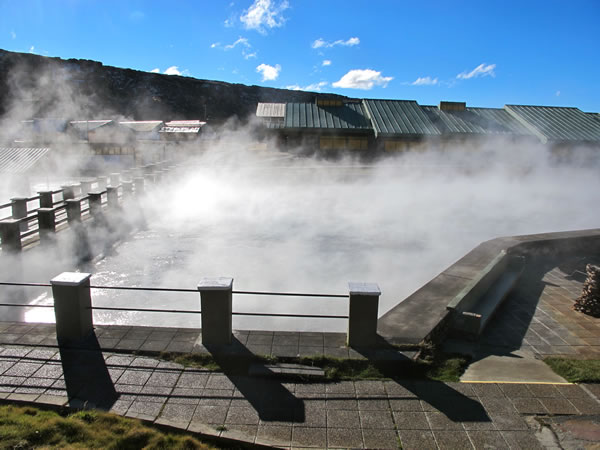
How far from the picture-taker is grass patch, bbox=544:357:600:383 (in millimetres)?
4043

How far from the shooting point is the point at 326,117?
23047 millimetres

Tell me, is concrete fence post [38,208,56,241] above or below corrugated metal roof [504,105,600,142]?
below

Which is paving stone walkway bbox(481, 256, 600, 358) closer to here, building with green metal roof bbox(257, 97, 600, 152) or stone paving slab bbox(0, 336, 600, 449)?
stone paving slab bbox(0, 336, 600, 449)

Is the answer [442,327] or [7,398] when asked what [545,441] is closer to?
[442,327]

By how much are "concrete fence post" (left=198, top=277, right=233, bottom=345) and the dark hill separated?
52.0 m

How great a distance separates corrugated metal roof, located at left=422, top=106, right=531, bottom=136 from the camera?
23109 mm

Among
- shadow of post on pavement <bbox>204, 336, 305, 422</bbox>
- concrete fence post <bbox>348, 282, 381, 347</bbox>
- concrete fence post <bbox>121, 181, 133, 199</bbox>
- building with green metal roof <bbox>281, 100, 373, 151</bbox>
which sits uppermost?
building with green metal roof <bbox>281, 100, 373, 151</bbox>

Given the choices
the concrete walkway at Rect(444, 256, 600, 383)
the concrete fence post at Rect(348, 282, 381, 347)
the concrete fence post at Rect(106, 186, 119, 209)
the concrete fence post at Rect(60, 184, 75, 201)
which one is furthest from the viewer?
the concrete fence post at Rect(106, 186, 119, 209)

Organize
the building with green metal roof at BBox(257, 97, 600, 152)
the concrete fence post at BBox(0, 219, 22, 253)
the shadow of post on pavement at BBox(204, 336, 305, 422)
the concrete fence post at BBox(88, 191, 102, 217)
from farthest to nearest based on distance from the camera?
the building with green metal roof at BBox(257, 97, 600, 152)
the concrete fence post at BBox(88, 191, 102, 217)
the concrete fence post at BBox(0, 219, 22, 253)
the shadow of post on pavement at BBox(204, 336, 305, 422)

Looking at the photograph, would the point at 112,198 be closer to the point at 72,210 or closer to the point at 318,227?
the point at 72,210

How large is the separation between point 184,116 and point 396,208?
66.2m

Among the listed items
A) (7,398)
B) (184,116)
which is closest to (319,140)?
(7,398)

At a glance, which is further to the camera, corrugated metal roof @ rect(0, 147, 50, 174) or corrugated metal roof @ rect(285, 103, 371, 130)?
corrugated metal roof @ rect(285, 103, 371, 130)

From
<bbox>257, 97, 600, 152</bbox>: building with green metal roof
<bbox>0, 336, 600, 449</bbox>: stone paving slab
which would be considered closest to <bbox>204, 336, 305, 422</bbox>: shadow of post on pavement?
<bbox>0, 336, 600, 449</bbox>: stone paving slab
